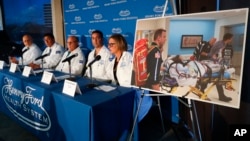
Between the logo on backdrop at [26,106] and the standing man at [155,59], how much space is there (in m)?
0.96

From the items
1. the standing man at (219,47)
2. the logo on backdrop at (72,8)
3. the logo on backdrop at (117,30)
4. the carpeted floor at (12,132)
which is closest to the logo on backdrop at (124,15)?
the logo on backdrop at (117,30)

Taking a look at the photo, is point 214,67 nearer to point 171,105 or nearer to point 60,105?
point 60,105

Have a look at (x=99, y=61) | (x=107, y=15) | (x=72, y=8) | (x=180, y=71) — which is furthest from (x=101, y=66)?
(x=72, y=8)

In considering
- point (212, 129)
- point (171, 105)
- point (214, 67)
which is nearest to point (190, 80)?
point (214, 67)

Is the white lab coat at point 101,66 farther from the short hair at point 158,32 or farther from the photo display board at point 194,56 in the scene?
the short hair at point 158,32

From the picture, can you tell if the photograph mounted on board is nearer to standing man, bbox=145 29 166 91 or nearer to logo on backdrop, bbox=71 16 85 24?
standing man, bbox=145 29 166 91

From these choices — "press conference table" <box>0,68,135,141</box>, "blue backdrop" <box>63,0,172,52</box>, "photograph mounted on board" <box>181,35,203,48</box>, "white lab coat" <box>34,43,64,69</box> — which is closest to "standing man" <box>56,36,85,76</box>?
"white lab coat" <box>34,43,64,69</box>

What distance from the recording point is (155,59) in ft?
4.82

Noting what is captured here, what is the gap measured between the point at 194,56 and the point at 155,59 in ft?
0.95

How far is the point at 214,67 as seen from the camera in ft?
3.95

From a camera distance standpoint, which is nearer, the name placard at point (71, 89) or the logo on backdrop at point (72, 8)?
the name placard at point (71, 89)

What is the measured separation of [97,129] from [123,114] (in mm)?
284

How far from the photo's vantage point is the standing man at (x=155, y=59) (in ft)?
4.72

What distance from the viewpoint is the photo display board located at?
44.6 inches
